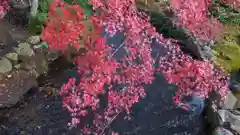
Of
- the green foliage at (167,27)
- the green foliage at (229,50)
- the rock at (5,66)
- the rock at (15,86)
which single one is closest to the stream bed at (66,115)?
the rock at (15,86)

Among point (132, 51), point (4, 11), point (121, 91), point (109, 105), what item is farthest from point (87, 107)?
point (4, 11)

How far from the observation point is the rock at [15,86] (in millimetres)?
6699

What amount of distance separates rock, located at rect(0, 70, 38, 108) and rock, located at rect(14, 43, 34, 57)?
2.08 ft

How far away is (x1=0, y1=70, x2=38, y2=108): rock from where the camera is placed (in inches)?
264

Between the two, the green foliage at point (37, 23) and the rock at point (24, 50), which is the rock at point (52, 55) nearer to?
the rock at point (24, 50)

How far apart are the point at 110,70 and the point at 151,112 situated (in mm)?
1676

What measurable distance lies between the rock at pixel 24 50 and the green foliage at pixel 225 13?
712 centimetres

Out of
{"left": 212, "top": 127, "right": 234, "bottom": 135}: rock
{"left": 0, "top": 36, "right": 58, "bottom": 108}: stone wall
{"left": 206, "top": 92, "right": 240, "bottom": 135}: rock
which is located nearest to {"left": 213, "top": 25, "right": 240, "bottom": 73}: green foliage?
{"left": 206, "top": 92, "right": 240, "bottom": 135}: rock

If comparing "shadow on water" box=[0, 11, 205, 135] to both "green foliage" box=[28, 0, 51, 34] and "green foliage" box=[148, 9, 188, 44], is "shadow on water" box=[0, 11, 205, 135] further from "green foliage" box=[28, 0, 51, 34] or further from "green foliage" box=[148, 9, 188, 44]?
"green foliage" box=[148, 9, 188, 44]

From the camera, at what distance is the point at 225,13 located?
1073cm

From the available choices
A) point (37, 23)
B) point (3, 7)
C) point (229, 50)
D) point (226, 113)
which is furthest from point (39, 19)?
point (229, 50)

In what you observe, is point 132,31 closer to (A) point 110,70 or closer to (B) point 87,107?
(A) point 110,70

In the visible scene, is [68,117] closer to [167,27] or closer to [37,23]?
[37,23]

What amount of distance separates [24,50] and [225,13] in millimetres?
7918
